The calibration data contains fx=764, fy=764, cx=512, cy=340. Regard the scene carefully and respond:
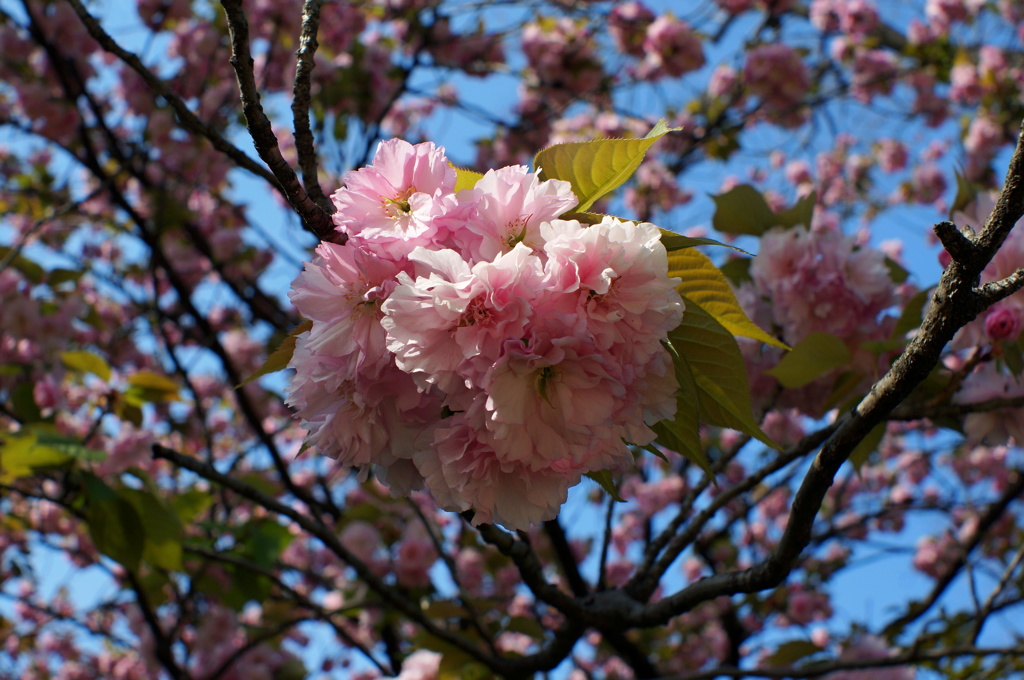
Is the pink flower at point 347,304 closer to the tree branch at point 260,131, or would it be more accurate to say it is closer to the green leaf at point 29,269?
the tree branch at point 260,131

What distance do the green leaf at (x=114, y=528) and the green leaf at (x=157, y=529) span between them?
17mm

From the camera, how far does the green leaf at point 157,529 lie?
1.83 metres

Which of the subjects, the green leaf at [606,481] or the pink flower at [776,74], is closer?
the green leaf at [606,481]

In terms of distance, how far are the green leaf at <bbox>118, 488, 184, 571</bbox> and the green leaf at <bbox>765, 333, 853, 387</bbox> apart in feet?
4.67

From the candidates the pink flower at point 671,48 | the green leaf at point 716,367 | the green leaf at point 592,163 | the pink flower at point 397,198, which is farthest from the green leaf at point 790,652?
the pink flower at point 671,48

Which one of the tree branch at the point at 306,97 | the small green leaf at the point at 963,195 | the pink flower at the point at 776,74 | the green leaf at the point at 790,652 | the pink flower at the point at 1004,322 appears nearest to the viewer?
the tree branch at the point at 306,97

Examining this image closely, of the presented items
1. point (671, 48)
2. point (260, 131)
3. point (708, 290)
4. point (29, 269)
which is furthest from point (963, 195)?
point (671, 48)

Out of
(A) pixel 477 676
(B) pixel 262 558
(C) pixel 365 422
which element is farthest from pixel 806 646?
(C) pixel 365 422

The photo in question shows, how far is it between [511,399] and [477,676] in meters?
1.65

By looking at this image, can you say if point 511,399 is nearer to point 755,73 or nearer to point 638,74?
point 755,73

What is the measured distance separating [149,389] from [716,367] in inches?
65.6

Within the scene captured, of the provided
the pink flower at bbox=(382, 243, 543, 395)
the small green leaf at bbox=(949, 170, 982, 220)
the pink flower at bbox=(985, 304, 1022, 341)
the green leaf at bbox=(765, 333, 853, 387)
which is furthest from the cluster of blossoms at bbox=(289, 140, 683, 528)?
the small green leaf at bbox=(949, 170, 982, 220)

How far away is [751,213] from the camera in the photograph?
167cm

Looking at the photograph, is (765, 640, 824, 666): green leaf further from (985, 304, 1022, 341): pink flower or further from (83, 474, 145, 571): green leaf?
(83, 474, 145, 571): green leaf
